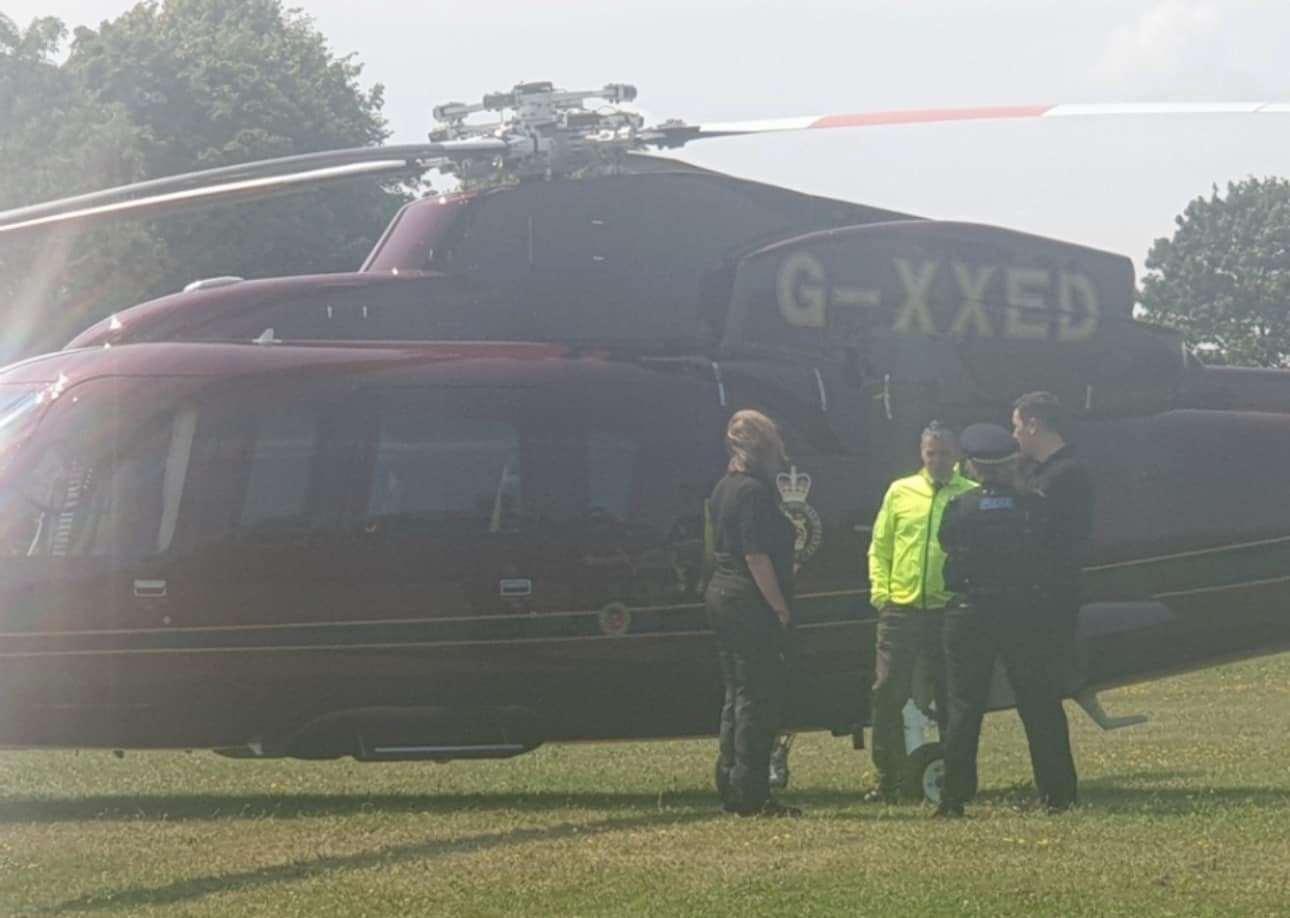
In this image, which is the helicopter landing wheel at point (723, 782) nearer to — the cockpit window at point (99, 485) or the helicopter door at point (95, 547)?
the helicopter door at point (95, 547)

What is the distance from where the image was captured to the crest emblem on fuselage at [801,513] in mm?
12508

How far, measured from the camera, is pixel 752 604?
11047mm

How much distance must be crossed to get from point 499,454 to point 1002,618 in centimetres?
285

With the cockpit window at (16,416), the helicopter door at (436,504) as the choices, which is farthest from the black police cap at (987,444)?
the cockpit window at (16,416)

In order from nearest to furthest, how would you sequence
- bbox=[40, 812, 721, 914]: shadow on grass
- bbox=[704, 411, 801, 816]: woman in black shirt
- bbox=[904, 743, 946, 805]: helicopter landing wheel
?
bbox=[40, 812, 721, 914]: shadow on grass → bbox=[704, 411, 801, 816]: woman in black shirt → bbox=[904, 743, 946, 805]: helicopter landing wheel

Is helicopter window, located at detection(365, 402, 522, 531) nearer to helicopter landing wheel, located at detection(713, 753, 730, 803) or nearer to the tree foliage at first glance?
helicopter landing wheel, located at detection(713, 753, 730, 803)

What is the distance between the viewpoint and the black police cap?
11.1 metres

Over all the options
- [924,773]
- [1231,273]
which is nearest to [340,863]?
[924,773]

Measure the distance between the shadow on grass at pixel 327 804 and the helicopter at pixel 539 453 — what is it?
1.02 ft

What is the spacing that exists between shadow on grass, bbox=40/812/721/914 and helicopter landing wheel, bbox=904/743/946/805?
1.01 metres

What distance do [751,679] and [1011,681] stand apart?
4.13 ft

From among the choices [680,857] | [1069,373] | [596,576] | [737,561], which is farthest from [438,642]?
[1069,373]

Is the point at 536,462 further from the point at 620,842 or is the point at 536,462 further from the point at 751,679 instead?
the point at 620,842

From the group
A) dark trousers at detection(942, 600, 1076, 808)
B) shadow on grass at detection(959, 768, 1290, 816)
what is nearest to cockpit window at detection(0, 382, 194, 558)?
dark trousers at detection(942, 600, 1076, 808)
